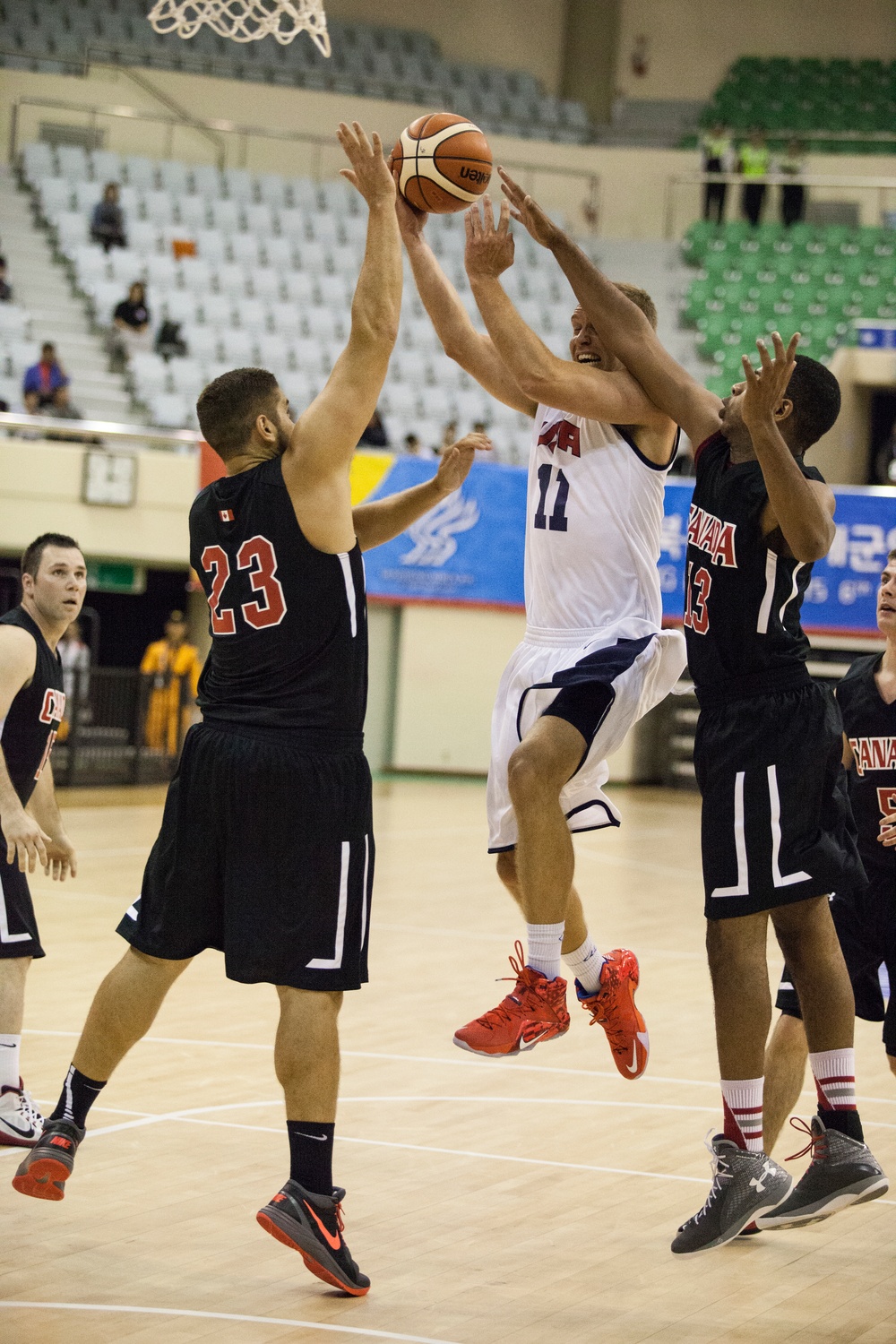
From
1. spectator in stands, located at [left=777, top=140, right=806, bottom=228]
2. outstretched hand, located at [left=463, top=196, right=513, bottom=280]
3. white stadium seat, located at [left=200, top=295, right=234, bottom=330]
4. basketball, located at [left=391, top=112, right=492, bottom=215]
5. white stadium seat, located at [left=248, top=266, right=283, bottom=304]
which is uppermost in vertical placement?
spectator in stands, located at [left=777, top=140, right=806, bottom=228]

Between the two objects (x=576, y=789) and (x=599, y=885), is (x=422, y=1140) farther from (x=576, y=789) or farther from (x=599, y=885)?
(x=599, y=885)

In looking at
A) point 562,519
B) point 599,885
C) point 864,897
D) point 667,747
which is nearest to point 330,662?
point 562,519

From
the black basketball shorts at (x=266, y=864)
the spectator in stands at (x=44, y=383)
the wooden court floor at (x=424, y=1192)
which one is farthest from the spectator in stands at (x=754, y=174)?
the black basketball shorts at (x=266, y=864)

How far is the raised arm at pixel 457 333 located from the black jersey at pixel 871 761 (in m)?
1.44

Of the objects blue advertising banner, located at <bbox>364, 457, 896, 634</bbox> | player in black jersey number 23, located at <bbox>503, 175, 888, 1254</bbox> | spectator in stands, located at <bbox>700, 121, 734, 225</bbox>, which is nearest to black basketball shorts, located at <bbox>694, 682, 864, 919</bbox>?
player in black jersey number 23, located at <bbox>503, 175, 888, 1254</bbox>

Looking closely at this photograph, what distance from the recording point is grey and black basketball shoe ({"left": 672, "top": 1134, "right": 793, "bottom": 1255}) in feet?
14.7

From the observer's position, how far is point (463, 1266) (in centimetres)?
461

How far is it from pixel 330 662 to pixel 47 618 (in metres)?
1.67

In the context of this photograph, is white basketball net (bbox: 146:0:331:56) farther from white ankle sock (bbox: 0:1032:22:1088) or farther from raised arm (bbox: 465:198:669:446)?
white ankle sock (bbox: 0:1032:22:1088)

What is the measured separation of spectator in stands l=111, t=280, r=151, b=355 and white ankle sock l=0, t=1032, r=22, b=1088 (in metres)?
15.0

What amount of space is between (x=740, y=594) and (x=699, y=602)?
0.15m

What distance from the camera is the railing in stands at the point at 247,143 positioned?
21922 millimetres

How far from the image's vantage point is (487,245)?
16.0ft

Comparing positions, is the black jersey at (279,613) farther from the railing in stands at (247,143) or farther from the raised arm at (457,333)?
the railing in stands at (247,143)
